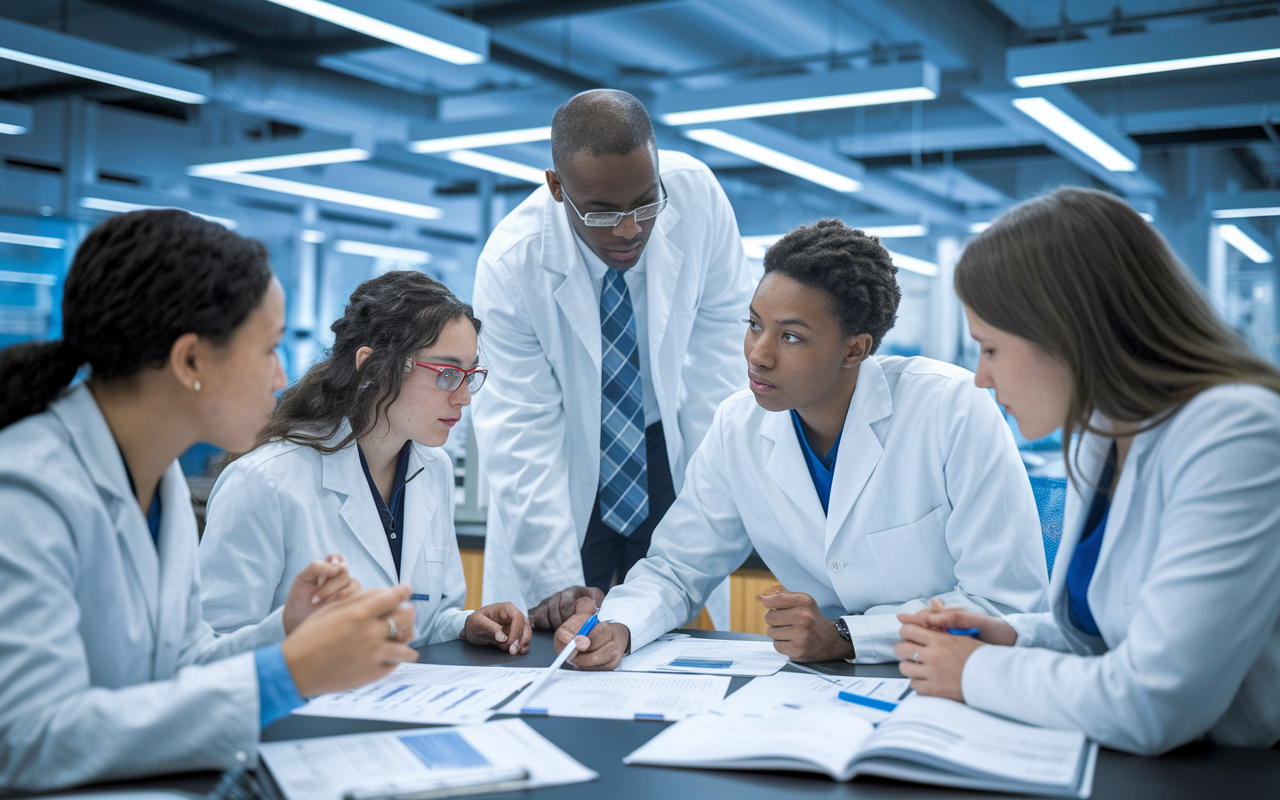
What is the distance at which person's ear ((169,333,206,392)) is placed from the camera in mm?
1203

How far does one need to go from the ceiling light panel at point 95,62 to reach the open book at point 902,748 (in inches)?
175

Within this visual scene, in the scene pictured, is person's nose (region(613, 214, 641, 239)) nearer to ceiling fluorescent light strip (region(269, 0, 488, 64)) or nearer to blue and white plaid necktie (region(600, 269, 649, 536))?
blue and white plaid necktie (region(600, 269, 649, 536))

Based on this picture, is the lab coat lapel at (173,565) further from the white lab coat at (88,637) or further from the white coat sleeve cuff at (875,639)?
the white coat sleeve cuff at (875,639)

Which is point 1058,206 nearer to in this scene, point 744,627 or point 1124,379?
point 1124,379

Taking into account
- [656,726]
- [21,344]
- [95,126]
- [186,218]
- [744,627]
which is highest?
[95,126]

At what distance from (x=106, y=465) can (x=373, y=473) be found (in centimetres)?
84

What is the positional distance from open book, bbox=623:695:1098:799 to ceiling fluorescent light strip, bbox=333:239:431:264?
10.3 m

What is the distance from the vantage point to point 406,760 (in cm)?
114

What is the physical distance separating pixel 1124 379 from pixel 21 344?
136cm

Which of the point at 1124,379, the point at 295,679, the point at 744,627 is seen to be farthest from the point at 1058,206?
the point at 744,627

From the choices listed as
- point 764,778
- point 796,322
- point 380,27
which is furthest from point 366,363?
point 380,27

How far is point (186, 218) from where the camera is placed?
122 cm

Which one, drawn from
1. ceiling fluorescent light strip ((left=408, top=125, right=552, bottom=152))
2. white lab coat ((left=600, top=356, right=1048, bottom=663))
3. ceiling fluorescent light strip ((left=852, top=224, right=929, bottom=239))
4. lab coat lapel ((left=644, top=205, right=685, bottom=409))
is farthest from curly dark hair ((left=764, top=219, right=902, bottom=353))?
ceiling fluorescent light strip ((left=852, top=224, right=929, bottom=239))

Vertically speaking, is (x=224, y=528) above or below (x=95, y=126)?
below
